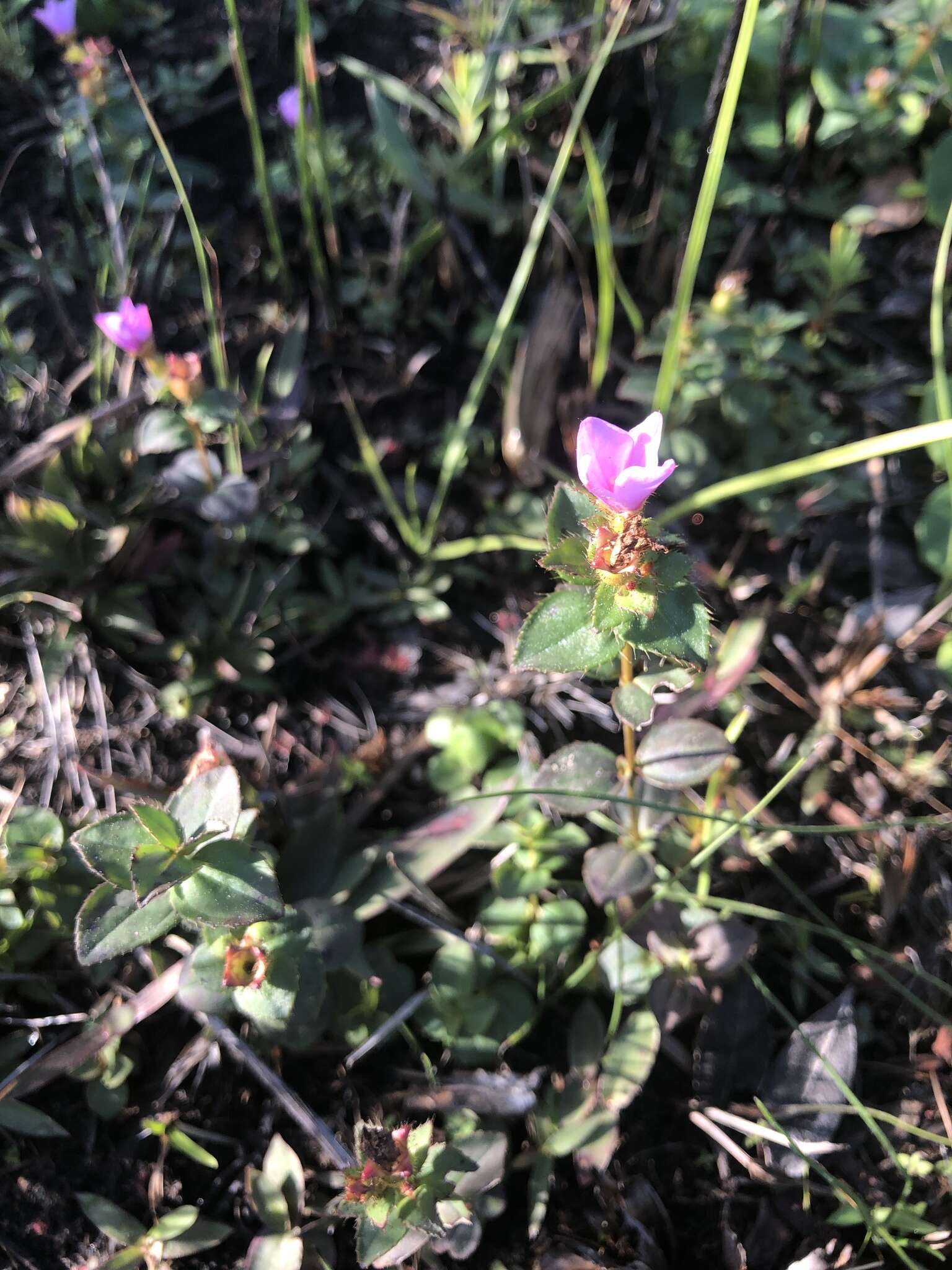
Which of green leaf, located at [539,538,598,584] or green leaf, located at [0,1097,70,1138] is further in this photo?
green leaf, located at [0,1097,70,1138]

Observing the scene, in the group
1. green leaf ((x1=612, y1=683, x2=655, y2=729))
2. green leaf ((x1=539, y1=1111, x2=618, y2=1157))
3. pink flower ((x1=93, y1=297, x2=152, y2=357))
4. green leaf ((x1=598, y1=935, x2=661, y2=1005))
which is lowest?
green leaf ((x1=539, y1=1111, x2=618, y2=1157))

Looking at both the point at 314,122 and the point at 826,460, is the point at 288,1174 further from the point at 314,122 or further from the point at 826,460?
the point at 314,122

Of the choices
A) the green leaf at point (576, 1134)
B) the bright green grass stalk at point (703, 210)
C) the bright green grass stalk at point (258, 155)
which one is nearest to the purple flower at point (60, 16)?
the bright green grass stalk at point (258, 155)

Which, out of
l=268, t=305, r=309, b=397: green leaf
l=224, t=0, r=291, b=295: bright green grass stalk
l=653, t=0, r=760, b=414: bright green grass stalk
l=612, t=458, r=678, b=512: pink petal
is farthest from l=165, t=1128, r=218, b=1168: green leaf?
l=224, t=0, r=291, b=295: bright green grass stalk

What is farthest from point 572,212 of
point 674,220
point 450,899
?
point 450,899

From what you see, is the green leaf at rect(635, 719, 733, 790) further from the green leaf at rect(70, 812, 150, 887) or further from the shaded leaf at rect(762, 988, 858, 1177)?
the green leaf at rect(70, 812, 150, 887)

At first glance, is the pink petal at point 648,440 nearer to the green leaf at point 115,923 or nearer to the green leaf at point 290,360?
the green leaf at point 115,923
